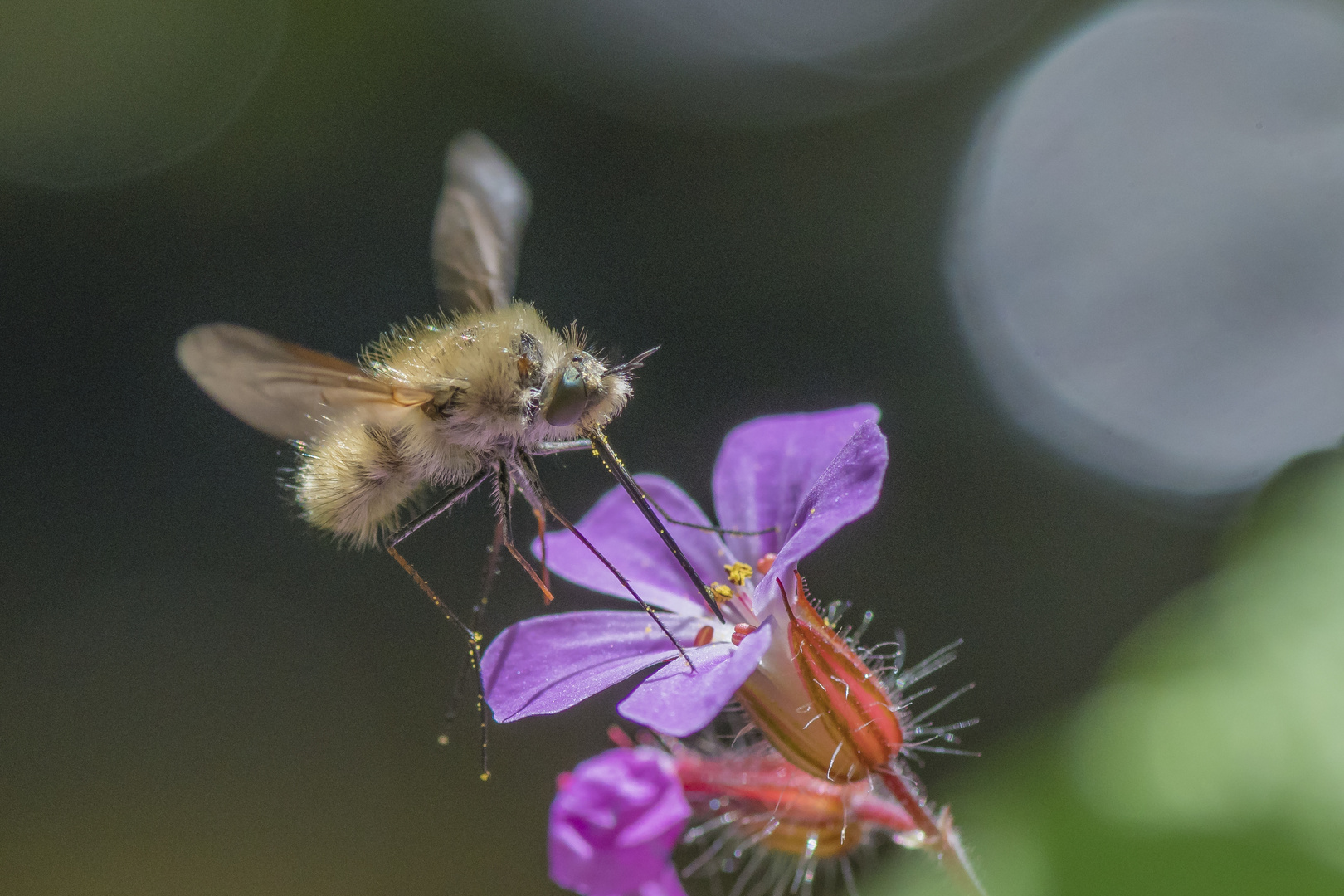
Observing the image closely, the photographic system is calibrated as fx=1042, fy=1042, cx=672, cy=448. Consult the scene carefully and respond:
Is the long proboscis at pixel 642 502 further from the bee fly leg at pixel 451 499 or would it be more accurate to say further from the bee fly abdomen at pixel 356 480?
the bee fly abdomen at pixel 356 480

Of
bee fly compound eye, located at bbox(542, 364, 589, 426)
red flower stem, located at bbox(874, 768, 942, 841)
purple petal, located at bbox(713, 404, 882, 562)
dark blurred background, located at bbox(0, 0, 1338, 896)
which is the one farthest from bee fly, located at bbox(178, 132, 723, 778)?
dark blurred background, located at bbox(0, 0, 1338, 896)

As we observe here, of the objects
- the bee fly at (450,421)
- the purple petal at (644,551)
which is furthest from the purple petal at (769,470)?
the bee fly at (450,421)

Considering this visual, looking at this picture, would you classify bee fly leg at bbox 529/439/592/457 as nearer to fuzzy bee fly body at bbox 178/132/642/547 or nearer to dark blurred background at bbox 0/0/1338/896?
fuzzy bee fly body at bbox 178/132/642/547

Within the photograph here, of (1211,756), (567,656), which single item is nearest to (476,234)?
(567,656)

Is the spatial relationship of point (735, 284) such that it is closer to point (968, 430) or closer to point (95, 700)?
point (968, 430)

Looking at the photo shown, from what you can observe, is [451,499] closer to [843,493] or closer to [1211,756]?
[843,493]

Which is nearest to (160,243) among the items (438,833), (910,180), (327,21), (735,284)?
(327,21)
